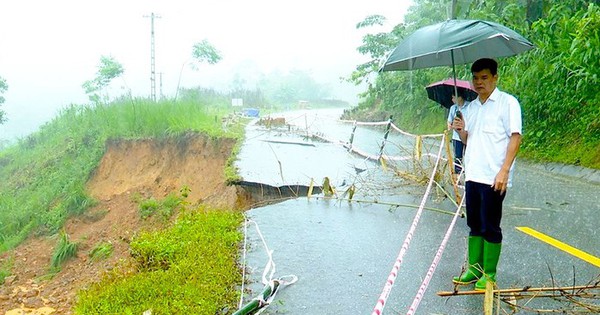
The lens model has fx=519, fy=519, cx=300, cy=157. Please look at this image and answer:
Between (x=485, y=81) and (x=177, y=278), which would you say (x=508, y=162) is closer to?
(x=485, y=81)

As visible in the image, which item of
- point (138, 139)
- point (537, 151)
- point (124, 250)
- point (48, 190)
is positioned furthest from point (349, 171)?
point (48, 190)

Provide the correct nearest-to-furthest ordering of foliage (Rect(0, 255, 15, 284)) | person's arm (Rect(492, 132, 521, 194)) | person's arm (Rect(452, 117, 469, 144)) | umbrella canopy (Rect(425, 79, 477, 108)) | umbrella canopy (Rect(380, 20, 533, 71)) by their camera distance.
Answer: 1. person's arm (Rect(492, 132, 521, 194))
2. person's arm (Rect(452, 117, 469, 144))
3. umbrella canopy (Rect(380, 20, 533, 71))
4. umbrella canopy (Rect(425, 79, 477, 108))
5. foliage (Rect(0, 255, 15, 284))

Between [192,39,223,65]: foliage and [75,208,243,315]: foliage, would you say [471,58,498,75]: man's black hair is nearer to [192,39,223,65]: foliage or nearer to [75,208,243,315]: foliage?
[75,208,243,315]: foliage

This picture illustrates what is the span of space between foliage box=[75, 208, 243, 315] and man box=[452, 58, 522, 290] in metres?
1.92

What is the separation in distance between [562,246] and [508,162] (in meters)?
2.26

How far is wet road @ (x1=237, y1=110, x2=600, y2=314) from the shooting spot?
4035 millimetres

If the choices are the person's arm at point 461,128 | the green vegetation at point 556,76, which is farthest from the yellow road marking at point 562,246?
the green vegetation at point 556,76

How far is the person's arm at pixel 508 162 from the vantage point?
3.56m

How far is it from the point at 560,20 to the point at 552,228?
25.4 feet

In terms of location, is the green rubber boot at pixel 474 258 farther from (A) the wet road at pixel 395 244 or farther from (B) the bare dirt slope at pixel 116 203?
(B) the bare dirt slope at pixel 116 203

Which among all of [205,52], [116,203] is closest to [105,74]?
[205,52]

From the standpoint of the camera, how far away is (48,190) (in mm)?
21625

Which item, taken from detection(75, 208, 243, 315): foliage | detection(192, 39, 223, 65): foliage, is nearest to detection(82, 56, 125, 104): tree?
detection(192, 39, 223, 65): foliage

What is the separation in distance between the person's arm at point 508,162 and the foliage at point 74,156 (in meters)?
14.3
